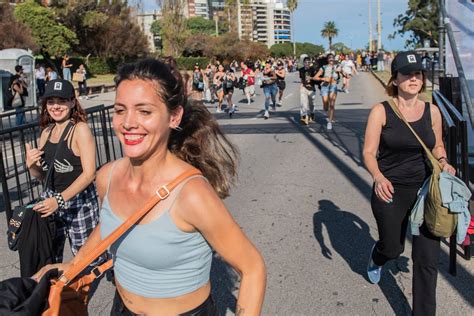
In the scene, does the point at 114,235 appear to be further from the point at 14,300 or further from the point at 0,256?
the point at 0,256

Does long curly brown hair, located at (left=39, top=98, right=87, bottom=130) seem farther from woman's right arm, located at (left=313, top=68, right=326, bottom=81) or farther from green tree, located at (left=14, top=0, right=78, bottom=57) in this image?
green tree, located at (left=14, top=0, right=78, bottom=57)

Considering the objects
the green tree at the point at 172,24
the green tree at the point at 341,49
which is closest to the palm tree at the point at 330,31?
the green tree at the point at 341,49

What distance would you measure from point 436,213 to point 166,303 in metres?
2.00

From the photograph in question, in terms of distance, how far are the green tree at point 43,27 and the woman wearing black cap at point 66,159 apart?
45.1 metres

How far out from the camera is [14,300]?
65.9 inches

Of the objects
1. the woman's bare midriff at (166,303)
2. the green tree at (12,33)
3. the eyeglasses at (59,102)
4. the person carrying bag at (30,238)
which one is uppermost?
the green tree at (12,33)

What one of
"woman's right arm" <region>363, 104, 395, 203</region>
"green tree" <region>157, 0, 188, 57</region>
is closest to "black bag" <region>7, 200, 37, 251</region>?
"woman's right arm" <region>363, 104, 395, 203</region>

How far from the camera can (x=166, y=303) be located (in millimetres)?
1968

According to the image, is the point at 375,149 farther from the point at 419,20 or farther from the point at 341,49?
the point at 341,49

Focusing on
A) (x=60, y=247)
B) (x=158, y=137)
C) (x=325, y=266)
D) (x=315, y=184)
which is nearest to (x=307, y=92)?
(x=315, y=184)

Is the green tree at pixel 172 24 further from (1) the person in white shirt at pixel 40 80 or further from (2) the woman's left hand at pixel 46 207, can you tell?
(2) the woman's left hand at pixel 46 207

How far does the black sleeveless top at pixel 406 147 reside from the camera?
362 cm

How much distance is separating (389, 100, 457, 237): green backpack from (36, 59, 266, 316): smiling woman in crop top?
170 centimetres

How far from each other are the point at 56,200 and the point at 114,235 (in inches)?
76.7
